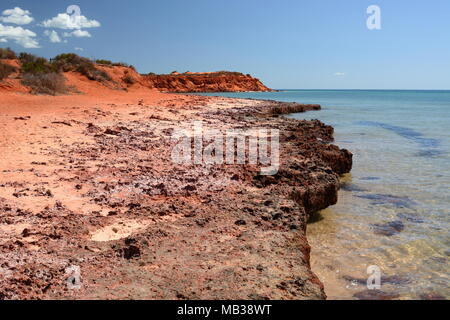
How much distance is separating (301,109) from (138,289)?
2570 cm

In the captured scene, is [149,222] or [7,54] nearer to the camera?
[149,222]

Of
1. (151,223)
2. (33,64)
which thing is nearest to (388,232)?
(151,223)

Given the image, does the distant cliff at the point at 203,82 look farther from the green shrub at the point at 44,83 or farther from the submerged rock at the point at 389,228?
the submerged rock at the point at 389,228

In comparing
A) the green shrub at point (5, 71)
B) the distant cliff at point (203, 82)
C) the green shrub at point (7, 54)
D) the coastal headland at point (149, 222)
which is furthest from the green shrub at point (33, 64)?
the distant cliff at point (203, 82)

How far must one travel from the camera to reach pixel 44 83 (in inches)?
701

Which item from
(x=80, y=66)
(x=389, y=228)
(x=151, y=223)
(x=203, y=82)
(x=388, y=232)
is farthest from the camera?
(x=203, y=82)

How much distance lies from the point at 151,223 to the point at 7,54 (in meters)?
22.9

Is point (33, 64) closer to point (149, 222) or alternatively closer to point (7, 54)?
point (7, 54)

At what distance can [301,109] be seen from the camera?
88.9ft

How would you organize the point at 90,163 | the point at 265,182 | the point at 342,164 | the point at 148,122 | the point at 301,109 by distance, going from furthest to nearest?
the point at 301,109
the point at 148,122
the point at 342,164
the point at 90,163
the point at 265,182

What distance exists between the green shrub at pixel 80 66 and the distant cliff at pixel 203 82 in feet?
111

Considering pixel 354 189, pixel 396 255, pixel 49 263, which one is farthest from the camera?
pixel 354 189

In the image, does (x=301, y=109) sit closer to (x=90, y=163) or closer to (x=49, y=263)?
(x=90, y=163)
